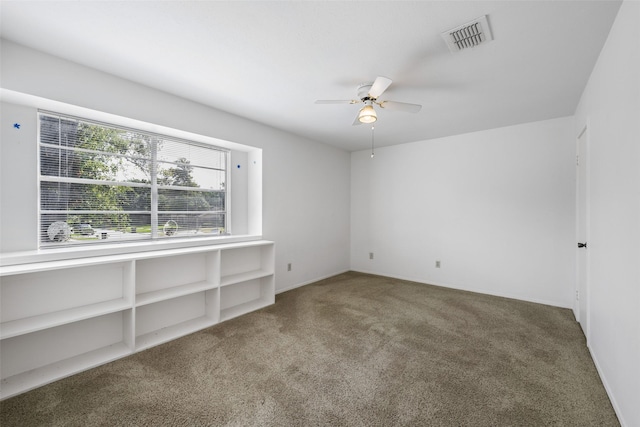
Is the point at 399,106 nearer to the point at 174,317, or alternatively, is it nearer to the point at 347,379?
the point at 347,379

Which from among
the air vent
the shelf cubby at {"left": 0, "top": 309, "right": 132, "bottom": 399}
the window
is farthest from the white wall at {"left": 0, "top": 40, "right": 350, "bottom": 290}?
the air vent

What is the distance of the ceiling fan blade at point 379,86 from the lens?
2156 millimetres

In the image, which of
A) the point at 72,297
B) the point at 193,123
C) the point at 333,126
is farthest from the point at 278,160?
the point at 72,297

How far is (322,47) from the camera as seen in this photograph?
6.87 feet

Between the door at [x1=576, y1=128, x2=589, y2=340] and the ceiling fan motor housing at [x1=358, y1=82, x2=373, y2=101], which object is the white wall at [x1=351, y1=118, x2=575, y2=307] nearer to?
the door at [x1=576, y1=128, x2=589, y2=340]

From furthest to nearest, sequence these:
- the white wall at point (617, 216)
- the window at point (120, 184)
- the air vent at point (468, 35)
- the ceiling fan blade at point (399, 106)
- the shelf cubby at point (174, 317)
A: the shelf cubby at point (174, 317) < the ceiling fan blade at point (399, 106) < the window at point (120, 184) < the air vent at point (468, 35) < the white wall at point (617, 216)

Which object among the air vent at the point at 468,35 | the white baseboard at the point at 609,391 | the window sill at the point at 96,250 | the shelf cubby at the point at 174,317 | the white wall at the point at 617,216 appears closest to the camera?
the white wall at the point at 617,216

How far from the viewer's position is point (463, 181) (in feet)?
14.7

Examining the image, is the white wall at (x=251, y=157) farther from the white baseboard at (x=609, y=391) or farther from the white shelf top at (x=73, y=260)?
the white baseboard at (x=609, y=391)

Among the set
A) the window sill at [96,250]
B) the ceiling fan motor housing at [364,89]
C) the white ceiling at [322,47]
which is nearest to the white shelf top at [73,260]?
the window sill at [96,250]

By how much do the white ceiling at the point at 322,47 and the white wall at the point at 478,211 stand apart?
0.89 metres

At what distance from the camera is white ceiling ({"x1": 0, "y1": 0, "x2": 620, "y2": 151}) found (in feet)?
5.64

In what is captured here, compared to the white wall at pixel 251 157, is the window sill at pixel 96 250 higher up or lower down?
lower down

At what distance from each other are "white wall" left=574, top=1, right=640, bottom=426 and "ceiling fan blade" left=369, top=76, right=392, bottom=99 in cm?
137
